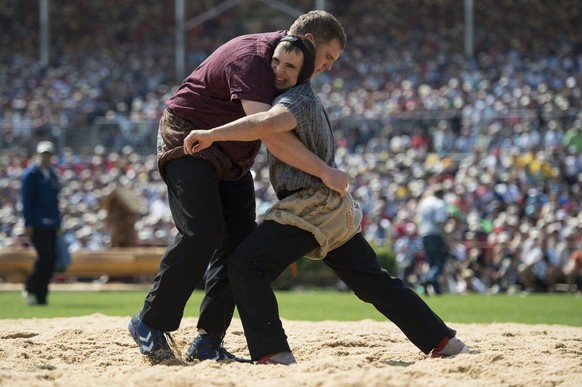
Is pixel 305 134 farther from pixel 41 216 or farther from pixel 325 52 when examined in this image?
pixel 41 216

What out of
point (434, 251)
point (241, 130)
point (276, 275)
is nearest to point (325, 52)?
point (241, 130)

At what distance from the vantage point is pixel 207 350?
6.54 metres

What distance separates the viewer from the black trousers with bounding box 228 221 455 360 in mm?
5973

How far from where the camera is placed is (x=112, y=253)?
2016 centimetres

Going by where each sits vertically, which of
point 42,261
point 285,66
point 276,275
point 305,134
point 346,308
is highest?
point 285,66

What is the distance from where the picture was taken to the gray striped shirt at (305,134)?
5.95 meters

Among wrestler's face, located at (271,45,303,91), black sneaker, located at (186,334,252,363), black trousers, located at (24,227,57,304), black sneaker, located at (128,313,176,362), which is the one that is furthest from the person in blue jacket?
wrestler's face, located at (271,45,303,91)

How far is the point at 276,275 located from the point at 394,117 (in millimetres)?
17744

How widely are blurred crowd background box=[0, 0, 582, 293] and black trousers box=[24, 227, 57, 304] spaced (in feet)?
24.2

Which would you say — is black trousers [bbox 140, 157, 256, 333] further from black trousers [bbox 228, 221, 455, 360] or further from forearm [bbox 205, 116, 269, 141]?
forearm [bbox 205, 116, 269, 141]

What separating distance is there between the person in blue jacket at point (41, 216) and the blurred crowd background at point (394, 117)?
7391 millimetres

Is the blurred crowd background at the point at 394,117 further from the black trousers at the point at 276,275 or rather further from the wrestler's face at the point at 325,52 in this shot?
the wrestler's face at the point at 325,52

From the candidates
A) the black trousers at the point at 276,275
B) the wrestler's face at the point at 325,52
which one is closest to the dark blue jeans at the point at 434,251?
the black trousers at the point at 276,275

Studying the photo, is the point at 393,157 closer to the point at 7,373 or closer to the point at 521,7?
the point at 521,7
